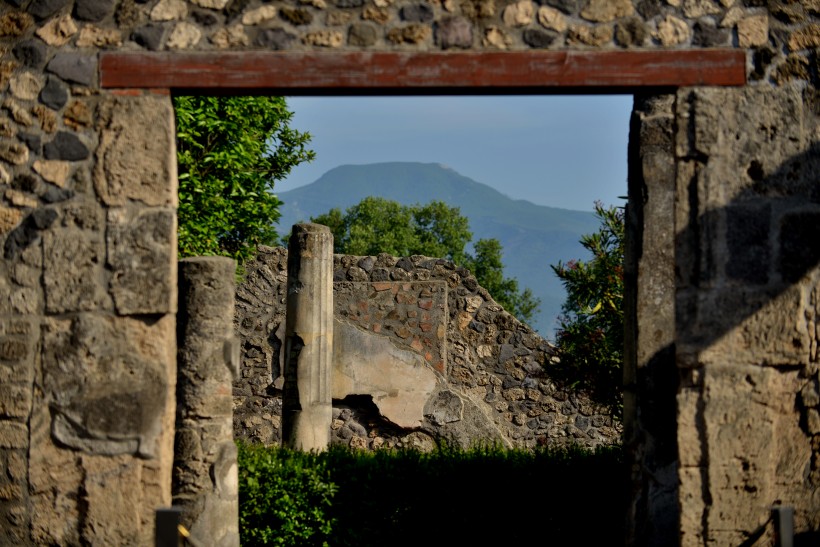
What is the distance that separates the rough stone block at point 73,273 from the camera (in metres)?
6.05

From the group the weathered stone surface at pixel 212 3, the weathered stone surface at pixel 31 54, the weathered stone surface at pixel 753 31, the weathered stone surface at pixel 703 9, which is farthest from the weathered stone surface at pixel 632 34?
the weathered stone surface at pixel 31 54

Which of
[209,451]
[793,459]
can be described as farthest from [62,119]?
[793,459]

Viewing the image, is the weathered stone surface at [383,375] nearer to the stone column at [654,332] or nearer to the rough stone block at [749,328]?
the stone column at [654,332]

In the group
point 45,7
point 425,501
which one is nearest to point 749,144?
point 45,7

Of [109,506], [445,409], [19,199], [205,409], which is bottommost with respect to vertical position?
[109,506]

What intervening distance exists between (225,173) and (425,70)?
760 centimetres

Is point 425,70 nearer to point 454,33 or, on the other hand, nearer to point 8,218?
point 454,33

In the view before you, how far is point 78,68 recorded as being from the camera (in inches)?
240

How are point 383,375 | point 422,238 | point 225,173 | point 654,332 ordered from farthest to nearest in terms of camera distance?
point 422,238, point 383,375, point 225,173, point 654,332

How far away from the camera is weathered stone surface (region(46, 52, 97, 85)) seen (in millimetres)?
6090

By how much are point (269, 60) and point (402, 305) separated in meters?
10.0

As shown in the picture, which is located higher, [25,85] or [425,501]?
[25,85]

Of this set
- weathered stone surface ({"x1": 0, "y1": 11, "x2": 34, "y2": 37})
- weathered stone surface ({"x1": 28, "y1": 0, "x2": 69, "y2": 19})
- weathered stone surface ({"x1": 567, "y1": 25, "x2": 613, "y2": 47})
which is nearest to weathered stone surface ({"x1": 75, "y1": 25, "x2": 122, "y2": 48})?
weathered stone surface ({"x1": 28, "y1": 0, "x2": 69, "y2": 19})

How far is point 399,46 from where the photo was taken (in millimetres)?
6066
